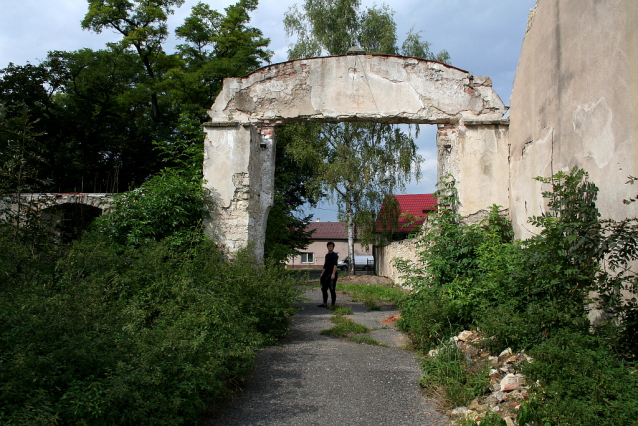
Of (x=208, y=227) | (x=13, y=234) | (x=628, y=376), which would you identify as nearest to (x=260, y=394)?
(x=628, y=376)

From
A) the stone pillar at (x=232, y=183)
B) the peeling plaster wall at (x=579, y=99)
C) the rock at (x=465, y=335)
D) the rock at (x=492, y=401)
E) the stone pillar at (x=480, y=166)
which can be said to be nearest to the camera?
the rock at (x=492, y=401)

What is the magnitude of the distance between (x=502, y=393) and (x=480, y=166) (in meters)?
4.99

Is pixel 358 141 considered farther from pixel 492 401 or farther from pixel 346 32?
pixel 492 401

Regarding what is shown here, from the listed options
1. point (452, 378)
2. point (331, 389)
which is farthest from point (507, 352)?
point (331, 389)

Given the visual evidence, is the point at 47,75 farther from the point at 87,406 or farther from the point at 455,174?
the point at 87,406

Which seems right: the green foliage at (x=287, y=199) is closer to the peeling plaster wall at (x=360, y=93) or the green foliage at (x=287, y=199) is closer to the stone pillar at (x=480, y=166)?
the peeling plaster wall at (x=360, y=93)

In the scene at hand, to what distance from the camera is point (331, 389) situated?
14.8 feet

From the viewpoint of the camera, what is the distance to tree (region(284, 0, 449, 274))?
69.8 feet

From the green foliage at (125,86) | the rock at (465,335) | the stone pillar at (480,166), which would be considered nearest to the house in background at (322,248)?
the green foliage at (125,86)

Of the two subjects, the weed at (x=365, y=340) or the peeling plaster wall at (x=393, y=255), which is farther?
the peeling plaster wall at (x=393, y=255)

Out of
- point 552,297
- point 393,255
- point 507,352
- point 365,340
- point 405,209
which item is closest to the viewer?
point 507,352

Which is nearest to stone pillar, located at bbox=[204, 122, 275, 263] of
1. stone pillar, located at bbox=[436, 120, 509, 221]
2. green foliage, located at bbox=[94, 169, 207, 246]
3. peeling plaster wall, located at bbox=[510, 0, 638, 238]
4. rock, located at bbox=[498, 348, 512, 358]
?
green foliage, located at bbox=[94, 169, 207, 246]

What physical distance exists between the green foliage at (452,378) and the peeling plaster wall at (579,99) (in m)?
2.20

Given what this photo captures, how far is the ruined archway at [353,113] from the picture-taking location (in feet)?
26.6
